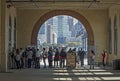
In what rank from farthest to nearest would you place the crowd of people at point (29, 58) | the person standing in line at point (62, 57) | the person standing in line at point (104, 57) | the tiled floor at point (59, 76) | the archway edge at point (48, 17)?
1. the archway edge at point (48, 17)
2. the person standing in line at point (104, 57)
3. the person standing in line at point (62, 57)
4. the crowd of people at point (29, 58)
5. the tiled floor at point (59, 76)

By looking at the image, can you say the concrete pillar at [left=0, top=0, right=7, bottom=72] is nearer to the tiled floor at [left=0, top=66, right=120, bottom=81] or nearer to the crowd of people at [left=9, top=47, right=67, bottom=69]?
the tiled floor at [left=0, top=66, right=120, bottom=81]

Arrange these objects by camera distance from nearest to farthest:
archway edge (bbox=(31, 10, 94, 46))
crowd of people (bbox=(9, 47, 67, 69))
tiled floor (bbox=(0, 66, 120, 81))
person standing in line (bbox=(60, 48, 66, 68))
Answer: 1. tiled floor (bbox=(0, 66, 120, 81))
2. crowd of people (bbox=(9, 47, 67, 69))
3. person standing in line (bbox=(60, 48, 66, 68))
4. archway edge (bbox=(31, 10, 94, 46))

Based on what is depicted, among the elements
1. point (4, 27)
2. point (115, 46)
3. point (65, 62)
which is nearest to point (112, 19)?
point (115, 46)

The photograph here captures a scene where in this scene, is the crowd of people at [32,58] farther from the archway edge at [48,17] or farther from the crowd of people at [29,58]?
the archway edge at [48,17]

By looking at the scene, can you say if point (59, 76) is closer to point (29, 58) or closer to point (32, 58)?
point (29, 58)

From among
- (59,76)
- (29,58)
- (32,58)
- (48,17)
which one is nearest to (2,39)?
(29,58)

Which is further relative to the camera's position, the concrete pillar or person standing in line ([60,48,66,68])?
person standing in line ([60,48,66,68])

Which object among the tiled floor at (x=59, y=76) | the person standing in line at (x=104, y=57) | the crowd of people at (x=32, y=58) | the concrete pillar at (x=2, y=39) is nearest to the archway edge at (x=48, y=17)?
the crowd of people at (x=32, y=58)

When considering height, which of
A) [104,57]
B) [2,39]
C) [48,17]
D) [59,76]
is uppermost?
[48,17]

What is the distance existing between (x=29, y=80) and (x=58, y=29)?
334ft

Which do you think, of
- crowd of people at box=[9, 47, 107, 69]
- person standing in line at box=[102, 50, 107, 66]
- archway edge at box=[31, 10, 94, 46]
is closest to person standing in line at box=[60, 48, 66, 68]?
crowd of people at box=[9, 47, 107, 69]

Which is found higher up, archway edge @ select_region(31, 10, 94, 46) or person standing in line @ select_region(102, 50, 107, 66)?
archway edge @ select_region(31, 10, 94, 46)

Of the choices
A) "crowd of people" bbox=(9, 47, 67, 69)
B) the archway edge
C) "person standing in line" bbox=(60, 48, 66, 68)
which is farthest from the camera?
the archway edge

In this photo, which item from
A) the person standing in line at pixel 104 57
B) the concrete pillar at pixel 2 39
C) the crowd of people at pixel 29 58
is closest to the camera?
the concrete pillar at pixel 2 39
